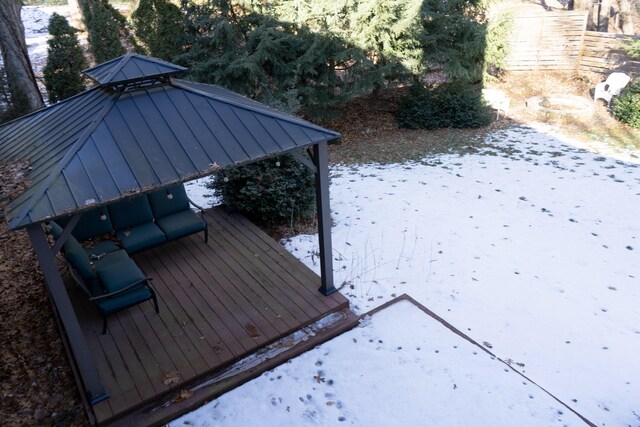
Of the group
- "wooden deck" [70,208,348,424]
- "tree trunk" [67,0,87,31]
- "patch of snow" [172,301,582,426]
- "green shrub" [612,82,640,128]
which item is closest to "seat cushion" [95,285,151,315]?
"wooden deck" [70,208,348,424]

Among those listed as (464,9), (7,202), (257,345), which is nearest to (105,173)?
(7,202)

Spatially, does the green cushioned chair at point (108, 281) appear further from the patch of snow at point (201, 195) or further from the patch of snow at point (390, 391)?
the patch of snow at point (201, 195)

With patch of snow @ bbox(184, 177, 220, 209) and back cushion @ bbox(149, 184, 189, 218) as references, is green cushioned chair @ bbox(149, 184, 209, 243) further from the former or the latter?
patch of snow @ bbox(184, 177, 220, 209)

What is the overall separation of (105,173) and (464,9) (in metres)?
11.1

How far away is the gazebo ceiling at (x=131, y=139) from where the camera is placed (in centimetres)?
323

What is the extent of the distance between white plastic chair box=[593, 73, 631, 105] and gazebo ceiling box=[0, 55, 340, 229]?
10929 mm

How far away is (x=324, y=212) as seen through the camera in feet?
15.8

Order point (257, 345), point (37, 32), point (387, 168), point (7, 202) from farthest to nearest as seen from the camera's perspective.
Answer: point (37, 32) < point (387, 168) < point (257, 345) < point (7, 202)

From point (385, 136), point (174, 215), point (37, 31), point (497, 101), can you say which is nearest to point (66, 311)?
point (174, 215)

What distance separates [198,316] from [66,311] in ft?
5.18

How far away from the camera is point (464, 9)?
455 inches

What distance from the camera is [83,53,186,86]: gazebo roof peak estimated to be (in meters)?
4.08

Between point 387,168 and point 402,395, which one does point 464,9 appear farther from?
point 402,395

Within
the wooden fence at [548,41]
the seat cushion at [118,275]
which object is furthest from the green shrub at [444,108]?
the seat cushion at [118,275]
